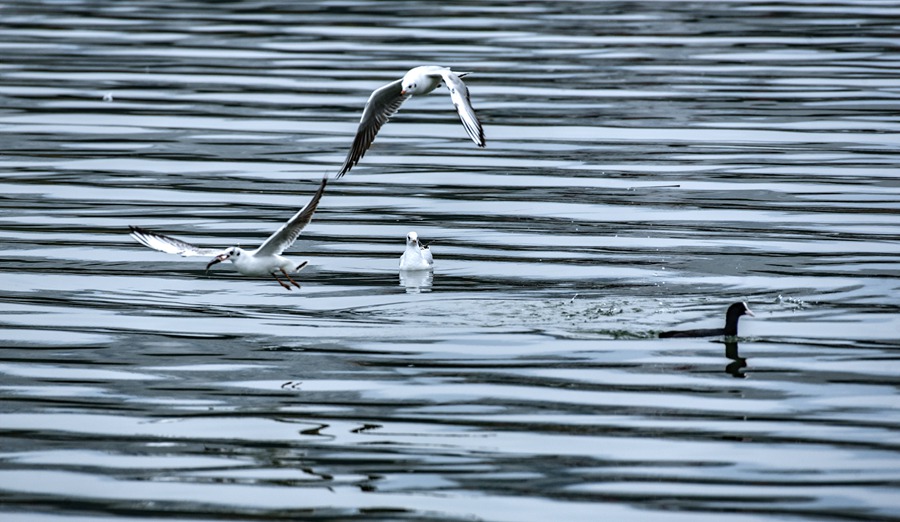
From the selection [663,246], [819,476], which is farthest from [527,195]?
[819,476]

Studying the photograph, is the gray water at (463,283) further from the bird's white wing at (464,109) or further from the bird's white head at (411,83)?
the bird's white head at (411,83)

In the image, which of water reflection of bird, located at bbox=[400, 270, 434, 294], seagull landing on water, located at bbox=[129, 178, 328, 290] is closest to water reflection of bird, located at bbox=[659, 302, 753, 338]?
water reflection of bird, located at bbox=[400, 270, 434, 294]

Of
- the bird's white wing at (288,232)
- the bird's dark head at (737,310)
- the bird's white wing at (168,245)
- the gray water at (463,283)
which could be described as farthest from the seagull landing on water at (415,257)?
the bird's dark head at (737,310)

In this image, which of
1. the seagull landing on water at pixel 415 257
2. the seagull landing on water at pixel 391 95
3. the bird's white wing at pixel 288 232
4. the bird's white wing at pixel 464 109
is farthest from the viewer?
the seagull landing on water at pixel 415 257

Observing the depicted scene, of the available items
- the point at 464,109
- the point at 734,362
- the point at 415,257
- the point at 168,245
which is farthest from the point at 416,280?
the point at 734,362

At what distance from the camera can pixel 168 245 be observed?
45.8 ft

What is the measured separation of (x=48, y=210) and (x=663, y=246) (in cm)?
774

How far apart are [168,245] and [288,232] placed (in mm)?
1200

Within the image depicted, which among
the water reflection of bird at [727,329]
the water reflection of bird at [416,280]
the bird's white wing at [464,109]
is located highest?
the bird's white wing at [464,109]

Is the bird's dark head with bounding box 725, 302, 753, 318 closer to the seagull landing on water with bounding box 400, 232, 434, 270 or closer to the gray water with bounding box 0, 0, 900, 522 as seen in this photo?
the gray water with bounding box 0, 0, 900, 522

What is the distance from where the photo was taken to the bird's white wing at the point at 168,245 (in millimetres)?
13805

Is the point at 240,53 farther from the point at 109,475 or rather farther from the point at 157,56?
the point at 109,475

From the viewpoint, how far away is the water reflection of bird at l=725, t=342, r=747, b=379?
1230 centimetres

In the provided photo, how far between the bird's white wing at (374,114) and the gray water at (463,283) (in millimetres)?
1332
